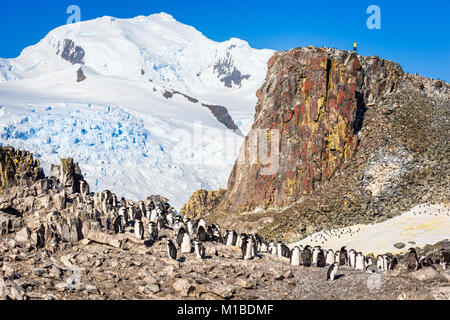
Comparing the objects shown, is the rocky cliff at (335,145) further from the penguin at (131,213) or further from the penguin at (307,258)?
the penguin at (131,213)

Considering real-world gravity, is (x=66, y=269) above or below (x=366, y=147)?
below

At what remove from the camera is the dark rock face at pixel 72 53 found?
163250 millimetres

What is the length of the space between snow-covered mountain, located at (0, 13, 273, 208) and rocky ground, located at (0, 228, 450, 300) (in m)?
59.7

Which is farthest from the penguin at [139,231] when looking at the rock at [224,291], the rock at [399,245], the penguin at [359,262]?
the rock at [399,245]

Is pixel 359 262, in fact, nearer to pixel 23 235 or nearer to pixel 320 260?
pixel 320 260

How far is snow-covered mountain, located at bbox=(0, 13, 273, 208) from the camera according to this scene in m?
80.3

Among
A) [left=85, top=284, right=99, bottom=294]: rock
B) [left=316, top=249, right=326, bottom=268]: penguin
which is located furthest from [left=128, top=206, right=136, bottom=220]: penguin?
[left=85, top=284, right=99, bottom=294]: rock

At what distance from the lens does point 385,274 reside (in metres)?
20.0

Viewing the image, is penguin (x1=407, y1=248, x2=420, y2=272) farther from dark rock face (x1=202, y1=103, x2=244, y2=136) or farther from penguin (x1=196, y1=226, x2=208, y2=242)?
dark rock face (x1=202, y1=103, x2=244, y2=136)

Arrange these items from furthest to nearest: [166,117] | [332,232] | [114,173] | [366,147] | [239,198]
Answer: [166,117] < [114,173] < [239,198] < [366,147] < [332,232]

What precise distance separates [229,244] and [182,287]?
34.4ft

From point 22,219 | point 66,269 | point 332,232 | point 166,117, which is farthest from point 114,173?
point 66,269

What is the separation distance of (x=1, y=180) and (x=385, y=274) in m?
26.7
